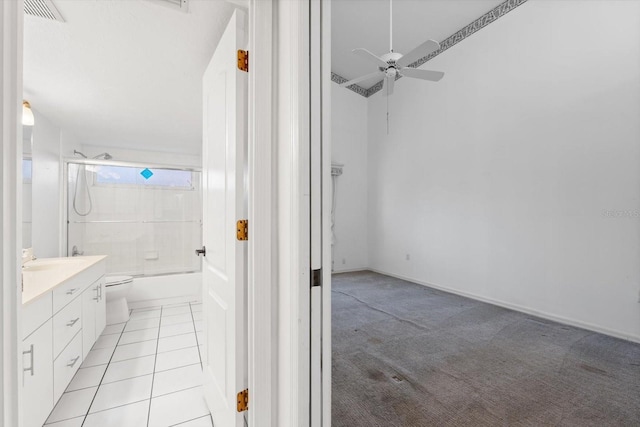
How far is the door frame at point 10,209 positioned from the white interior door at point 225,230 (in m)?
0.69

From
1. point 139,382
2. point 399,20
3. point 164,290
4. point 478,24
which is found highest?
point 399,20

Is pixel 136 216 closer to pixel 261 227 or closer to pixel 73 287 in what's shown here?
pixel 73 287

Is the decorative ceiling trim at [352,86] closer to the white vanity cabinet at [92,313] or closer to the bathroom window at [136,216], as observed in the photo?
the bathroom window at [136,216]

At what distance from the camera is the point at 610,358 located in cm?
229

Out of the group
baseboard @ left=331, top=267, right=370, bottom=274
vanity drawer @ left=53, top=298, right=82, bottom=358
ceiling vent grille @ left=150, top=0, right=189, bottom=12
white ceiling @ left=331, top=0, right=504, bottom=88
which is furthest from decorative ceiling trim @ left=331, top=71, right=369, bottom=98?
vanity drawer @ left=53, top=298, right=82, bottom=358

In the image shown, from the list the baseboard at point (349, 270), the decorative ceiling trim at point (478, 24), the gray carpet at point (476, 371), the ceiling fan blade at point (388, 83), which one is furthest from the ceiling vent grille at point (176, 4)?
the baseboard at point (349, 270)

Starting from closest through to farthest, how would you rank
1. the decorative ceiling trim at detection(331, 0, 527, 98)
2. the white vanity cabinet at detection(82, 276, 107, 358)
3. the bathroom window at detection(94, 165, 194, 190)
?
1. the white vanity cabinet at detection(82, 276, 107, 358)
2. the decorative ceiling trim at detection(331, 0, 527, 98)
3. the bathroom window at detection(94, 165, 194, 190)

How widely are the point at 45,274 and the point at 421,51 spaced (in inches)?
148

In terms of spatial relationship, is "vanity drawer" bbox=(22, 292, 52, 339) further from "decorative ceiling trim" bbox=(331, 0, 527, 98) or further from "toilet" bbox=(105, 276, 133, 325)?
"decorative ceiling trim" bbox=(331, 0, 527, 98)

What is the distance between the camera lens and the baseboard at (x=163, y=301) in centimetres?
349

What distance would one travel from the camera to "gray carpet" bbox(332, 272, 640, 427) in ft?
5.37

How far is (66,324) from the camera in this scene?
1810 millimetres

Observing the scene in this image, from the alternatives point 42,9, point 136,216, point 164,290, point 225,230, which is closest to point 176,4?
point 42,9

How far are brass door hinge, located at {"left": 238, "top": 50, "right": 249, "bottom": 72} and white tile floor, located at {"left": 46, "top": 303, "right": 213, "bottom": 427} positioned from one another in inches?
78.5
